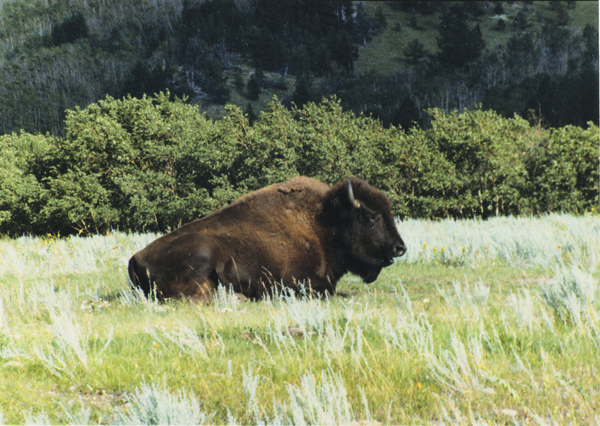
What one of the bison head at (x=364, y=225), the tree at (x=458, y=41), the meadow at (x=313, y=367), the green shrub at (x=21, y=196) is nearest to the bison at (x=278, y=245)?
the bison head at (x=364, y=225)

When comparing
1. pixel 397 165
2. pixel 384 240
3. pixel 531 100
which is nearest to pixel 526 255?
pixel 384 240

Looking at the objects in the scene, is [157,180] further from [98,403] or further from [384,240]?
[98,403]

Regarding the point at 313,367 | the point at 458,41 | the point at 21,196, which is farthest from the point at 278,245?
the point at 458,41

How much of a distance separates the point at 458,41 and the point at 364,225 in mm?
196282

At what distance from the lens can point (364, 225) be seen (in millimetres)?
8516

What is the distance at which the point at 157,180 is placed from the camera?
3772 centimetres

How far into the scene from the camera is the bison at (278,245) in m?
7.69

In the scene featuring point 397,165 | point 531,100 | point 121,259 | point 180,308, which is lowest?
point 531,100

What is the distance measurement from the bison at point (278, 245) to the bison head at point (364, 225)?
0.05 ft

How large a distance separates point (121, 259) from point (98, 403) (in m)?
9.87

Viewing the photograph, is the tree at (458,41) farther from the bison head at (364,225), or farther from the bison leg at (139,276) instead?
the bison leg at (139,276)

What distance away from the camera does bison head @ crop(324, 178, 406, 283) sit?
27.8 feet

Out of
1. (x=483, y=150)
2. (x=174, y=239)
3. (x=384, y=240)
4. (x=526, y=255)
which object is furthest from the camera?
(x=483, y=150)

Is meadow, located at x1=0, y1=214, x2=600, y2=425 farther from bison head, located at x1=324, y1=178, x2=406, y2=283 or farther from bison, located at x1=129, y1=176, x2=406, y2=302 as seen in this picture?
bison head, located at x1=324, y1=178, x2=406, y2=283
